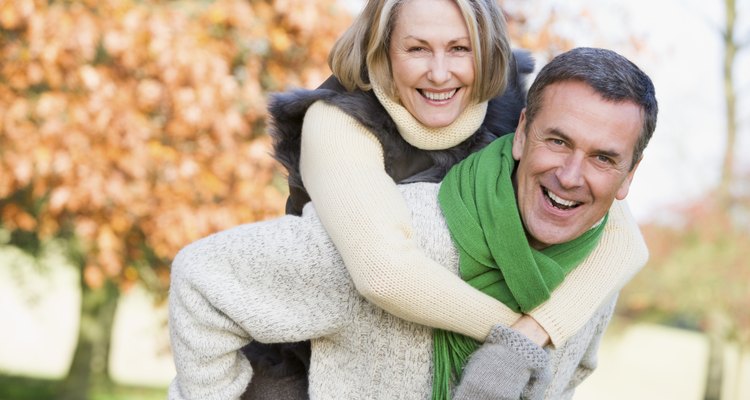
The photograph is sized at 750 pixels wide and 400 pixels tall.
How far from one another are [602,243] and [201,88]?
3.25m

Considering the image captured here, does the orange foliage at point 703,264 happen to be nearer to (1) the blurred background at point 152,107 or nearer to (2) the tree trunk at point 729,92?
(2) the tree trunk at point 729,92

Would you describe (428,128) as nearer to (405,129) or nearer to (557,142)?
(405,129)

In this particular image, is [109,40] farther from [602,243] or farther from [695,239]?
[695,239]

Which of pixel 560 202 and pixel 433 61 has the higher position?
pixel 433 61

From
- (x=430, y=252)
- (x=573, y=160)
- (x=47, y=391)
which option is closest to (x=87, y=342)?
(x=47, y=391)

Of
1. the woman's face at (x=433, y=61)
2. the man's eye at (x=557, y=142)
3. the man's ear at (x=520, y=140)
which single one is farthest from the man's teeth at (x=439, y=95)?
the man's eye at (x=557, y=142)

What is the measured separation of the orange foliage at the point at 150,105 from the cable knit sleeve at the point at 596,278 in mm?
3141

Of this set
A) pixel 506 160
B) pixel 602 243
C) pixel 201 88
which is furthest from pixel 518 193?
pixel 201 88

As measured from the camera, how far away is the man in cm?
226

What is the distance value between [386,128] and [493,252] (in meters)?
0.53

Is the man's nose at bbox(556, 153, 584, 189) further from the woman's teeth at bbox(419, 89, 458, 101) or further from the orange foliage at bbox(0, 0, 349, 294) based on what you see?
the orange foliage at bbox(0, 0, 349, 294)

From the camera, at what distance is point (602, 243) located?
2.61 metres

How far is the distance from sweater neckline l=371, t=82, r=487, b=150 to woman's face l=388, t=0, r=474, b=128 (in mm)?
23

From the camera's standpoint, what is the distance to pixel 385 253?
2.27m
